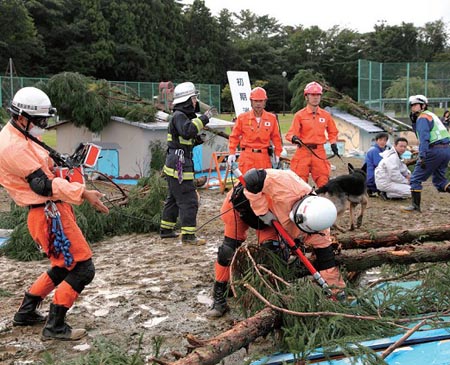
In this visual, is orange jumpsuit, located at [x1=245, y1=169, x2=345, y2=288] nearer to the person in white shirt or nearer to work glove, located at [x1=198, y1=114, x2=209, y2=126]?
work glove, located at [x1=198, y1=114, x2=209, y2=126]

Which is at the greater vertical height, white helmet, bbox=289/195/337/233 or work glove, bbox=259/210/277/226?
white helmet, bbox=289/195/337/233

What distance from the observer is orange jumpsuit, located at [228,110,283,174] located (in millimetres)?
7125

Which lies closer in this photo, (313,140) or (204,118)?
(204,118)

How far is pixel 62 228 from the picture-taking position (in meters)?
3.43

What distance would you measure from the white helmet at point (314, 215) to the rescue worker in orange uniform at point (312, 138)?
4031mm

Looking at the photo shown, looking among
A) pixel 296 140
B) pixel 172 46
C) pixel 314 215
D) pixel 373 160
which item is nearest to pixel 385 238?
pixel 314 215

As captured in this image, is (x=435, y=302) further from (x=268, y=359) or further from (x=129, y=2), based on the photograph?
(x=129, y=2)

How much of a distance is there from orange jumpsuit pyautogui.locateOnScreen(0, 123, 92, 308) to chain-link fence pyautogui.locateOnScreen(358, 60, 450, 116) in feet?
62.6

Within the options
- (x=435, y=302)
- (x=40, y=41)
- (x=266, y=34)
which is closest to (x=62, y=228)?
(x=435, y=302)

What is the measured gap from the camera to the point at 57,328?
3.47 meters

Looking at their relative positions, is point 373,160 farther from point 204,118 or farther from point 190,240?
point 190,240

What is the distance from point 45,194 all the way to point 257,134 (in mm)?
4219

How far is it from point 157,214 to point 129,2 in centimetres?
4772

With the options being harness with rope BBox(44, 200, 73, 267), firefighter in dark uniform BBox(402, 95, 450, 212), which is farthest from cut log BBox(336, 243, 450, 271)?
firefighter in dark uniform BBox(402, 95, 450, 212)
